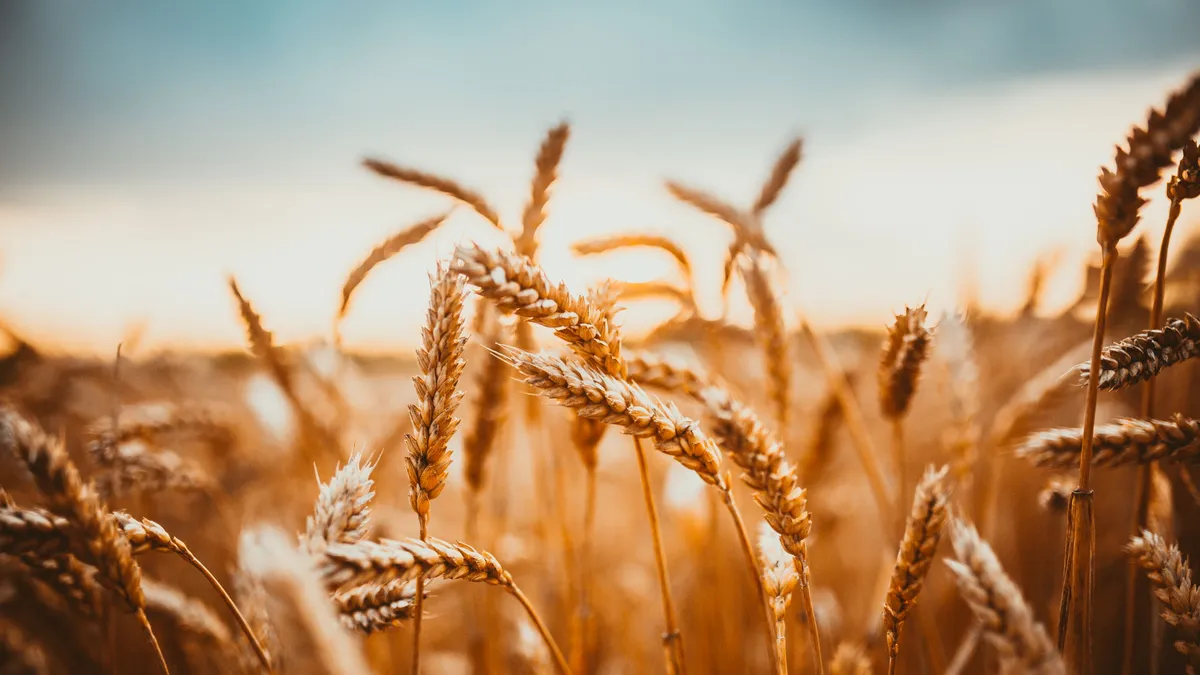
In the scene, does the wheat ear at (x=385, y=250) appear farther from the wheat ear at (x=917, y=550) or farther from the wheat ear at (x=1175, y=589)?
the wheat ear at (x=1175, y=589)

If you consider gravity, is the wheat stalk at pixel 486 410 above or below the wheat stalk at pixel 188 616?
above

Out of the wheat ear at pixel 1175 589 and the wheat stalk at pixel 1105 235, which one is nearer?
the wheat stalk at pixel 1105 235

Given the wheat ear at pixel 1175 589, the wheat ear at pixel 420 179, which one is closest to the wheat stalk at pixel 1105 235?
the wheat ear at pixel 1175 589

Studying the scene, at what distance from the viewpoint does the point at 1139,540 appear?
36.8 inches

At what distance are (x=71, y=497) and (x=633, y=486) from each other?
2650 millimetres

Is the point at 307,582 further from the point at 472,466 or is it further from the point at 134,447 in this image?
the point at 134,447

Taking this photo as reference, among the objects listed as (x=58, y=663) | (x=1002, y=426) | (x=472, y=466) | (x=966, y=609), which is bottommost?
(x=58, y=663)

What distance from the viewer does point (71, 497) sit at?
778 mm

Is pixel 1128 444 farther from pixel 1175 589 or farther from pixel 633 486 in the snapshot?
pixel 633 486

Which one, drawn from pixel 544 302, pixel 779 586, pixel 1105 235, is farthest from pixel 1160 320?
pixel 544 302

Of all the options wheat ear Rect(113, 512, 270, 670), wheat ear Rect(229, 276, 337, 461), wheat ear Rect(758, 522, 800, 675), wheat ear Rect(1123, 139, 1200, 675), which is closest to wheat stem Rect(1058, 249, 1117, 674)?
wheat ear Rect(1123, 139, 1200, 675)

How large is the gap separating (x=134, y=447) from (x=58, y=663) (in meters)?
0.75

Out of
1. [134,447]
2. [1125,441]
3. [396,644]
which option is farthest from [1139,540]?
[134,447]

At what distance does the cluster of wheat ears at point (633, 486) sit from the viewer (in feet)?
2.49
